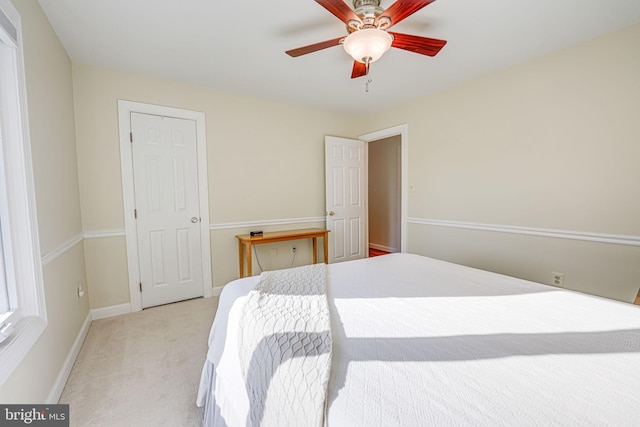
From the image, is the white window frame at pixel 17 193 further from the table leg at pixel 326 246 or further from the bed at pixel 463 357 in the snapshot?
the table leg at pixel 326 246

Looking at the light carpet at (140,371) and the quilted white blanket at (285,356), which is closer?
the quilted white blanket at (285,356)

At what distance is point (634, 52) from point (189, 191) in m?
3.93

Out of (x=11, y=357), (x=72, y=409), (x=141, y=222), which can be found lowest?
(x=72, y=409)

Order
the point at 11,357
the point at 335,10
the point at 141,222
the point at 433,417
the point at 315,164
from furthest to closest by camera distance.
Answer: the point at 315,164 < the point at 141,222 < the point at 335,10 < the point at 11,357 < the point at 433,417

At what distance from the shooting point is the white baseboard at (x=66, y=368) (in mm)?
1511

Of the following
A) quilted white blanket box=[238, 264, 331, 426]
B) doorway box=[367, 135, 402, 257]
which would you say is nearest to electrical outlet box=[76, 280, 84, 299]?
quilted white blanket box=[238, 264, 331, 426]

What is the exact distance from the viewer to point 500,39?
206 centimetres

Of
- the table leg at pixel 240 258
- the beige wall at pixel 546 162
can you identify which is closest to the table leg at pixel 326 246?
the table leg at pixel 240 258

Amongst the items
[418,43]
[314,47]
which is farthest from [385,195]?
[314,47]

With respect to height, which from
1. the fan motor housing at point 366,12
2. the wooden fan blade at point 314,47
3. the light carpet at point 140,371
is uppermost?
the fan motor housing at point 366,12

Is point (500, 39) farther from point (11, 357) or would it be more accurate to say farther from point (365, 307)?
point (11, 357)

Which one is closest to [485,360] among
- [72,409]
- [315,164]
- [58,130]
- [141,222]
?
[72,409]

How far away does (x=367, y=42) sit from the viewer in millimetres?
1567

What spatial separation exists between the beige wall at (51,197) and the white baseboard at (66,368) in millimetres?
40
